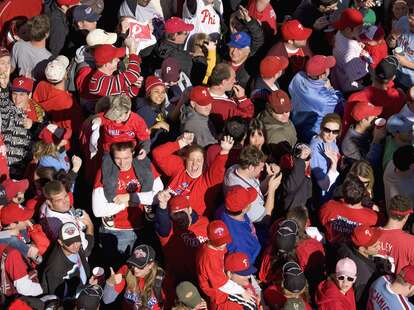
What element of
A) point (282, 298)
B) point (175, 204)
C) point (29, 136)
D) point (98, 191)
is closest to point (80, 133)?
point (29, 136)

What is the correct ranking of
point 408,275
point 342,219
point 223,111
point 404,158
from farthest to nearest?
point 223,111
point 404,158
point 342,219
point 408,275

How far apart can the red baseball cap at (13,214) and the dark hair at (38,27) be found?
9.75 ft

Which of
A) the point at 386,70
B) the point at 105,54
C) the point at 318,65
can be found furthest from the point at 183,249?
the point at 386,70

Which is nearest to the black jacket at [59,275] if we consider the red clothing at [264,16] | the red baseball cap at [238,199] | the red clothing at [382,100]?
the red baseball cap at [238,199]

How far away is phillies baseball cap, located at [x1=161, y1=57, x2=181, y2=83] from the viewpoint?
9.40 meters

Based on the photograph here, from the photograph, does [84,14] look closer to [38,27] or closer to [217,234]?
[38,27]

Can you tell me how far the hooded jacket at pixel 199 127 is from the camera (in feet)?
28.9

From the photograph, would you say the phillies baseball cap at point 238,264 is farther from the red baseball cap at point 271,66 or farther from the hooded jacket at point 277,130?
the red baseball cap at point 271,66

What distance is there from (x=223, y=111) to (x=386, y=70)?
1.84 metres

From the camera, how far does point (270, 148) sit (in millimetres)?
8875

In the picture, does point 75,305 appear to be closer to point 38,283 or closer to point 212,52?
point 38,283

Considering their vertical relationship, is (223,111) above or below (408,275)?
below

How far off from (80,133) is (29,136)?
56cm

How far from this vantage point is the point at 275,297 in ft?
23.3
